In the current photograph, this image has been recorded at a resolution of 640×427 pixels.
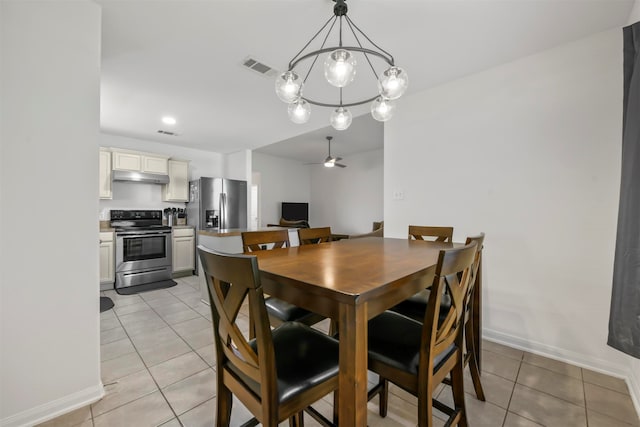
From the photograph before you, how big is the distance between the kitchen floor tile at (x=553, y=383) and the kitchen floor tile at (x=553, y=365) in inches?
2.2

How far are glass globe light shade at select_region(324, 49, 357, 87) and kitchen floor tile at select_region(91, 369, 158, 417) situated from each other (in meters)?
2.27

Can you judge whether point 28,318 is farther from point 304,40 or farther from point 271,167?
point 271,167

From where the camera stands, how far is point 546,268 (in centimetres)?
214

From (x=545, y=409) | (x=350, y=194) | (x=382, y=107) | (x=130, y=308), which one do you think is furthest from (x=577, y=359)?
(x=350, y=194)

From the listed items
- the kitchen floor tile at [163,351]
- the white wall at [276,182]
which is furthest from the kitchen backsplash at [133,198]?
the kitchen floor tile at [163,351]

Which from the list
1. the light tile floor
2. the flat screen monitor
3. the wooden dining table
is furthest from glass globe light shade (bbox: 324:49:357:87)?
the flat screen monitor

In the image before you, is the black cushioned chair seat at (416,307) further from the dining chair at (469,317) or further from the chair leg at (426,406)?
the chair leg at (426,406)

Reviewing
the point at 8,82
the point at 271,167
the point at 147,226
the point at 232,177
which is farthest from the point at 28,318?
the point at 271,167

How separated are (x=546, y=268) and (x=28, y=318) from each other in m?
3.51

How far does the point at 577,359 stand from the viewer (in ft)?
6.55

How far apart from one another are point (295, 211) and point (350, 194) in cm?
162

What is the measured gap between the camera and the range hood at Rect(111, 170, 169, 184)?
163 inches

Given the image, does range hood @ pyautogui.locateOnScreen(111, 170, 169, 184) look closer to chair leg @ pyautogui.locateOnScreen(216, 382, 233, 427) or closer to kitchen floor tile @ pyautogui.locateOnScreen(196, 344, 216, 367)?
kitchen floor tile @ pyautogui.locateOnScreen(196, 344, 216, 367)

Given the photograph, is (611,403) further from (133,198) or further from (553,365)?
(133,198)
